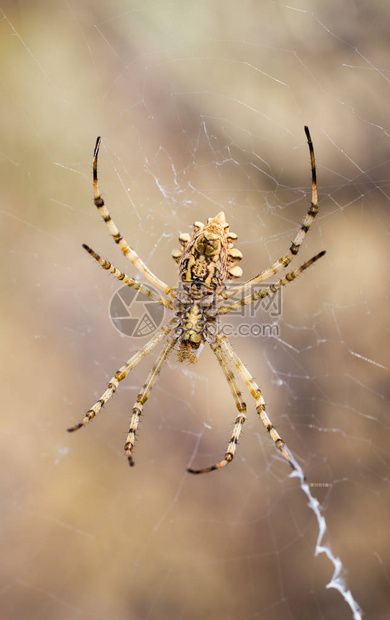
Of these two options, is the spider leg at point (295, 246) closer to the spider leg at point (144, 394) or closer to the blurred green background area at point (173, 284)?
the spider leg at point (144, 394)

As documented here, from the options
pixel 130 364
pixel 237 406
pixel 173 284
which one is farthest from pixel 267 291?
pixel 173 284

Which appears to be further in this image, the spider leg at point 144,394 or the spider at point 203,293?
the spider leg at point 144,394

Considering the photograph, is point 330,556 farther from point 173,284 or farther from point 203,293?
point 203,293

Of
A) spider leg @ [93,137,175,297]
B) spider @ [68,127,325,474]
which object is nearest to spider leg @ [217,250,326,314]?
spider @ [68,127,325,474]

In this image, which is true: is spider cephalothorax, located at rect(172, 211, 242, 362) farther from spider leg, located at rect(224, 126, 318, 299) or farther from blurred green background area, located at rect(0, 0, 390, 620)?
blurred green background area, located at rect(0, 0, 390, 620)

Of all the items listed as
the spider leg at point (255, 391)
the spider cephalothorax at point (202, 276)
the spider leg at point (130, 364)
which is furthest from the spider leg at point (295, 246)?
the spider leg at point (130, 364)

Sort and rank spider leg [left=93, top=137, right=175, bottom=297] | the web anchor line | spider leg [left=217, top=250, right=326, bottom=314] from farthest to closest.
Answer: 1. the web anchor line
2. spider leg [left=93, top=137, right=175, bottom=297]
3. spider leg [left=217, top=250, right=326, bottom=314]
